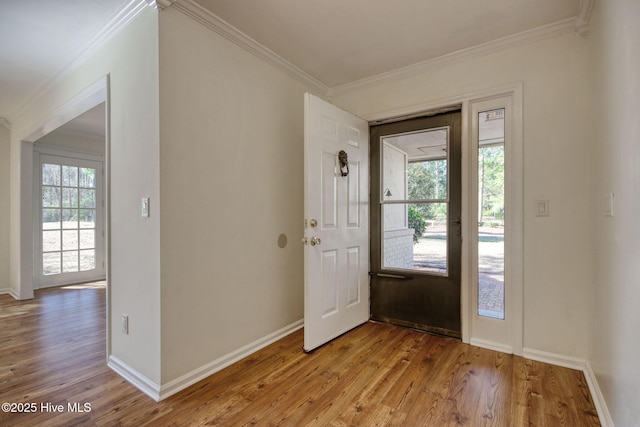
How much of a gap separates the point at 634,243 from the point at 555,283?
43.9 inches

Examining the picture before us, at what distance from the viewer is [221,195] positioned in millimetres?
2096

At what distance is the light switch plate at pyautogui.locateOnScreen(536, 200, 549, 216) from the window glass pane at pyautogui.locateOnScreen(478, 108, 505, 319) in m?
0.22

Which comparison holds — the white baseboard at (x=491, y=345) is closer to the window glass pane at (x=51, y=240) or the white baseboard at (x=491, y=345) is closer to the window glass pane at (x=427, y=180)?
the window glass pane at (x=427, y=180)

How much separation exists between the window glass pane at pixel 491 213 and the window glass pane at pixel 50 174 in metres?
5.68

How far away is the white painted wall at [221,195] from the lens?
5.92 feet

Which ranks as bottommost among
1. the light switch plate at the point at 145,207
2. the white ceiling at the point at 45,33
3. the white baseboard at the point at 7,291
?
the white baseboard at the point at 7,291

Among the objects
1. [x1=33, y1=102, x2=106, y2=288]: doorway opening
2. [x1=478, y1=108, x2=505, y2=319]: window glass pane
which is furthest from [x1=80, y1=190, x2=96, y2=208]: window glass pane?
[x1=478, y1=108, x2=505, y2=319]: window glass pane

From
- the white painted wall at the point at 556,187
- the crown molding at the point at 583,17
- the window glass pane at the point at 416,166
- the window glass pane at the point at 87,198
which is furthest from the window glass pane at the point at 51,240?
the crown molding at the point at 583,17

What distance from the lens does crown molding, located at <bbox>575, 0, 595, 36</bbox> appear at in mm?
1832

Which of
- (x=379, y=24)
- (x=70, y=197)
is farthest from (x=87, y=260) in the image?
(x=379, y=24)

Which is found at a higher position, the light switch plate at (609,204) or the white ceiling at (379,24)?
the white ceiling at (379,24)

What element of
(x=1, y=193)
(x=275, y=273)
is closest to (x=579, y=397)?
(x=275, y=273)

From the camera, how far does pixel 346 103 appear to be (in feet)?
10.2

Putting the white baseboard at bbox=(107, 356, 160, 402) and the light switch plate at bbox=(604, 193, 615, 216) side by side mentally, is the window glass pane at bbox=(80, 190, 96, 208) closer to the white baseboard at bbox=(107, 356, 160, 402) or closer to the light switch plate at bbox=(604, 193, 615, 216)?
the white baseboard at bbox=(107, 356, 160, 402)
